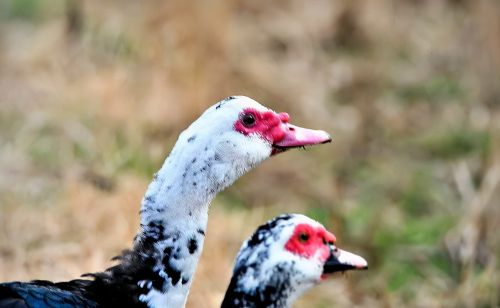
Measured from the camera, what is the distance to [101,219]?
606 centimetres

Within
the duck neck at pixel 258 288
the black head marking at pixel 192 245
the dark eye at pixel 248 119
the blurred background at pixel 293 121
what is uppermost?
the blurred background at pixel 293 121

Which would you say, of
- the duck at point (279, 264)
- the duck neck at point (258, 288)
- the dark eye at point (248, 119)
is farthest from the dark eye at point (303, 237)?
the dark eye at point (248, 119)

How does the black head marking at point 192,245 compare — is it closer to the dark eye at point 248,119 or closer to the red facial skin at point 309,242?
the red facial skin at point 309,242

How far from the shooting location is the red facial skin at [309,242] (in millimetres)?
3674

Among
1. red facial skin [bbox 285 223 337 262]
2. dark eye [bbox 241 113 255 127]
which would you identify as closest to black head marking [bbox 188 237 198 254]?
red facial skin [bbox 285 223 337 262]

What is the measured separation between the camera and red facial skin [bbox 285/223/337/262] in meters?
3.67

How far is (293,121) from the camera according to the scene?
8.95 meters

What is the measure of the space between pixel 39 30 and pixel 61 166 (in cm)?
358

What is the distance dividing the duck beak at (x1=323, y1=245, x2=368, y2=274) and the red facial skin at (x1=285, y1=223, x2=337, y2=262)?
2cm

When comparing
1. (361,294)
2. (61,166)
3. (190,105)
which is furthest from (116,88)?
(361,294)

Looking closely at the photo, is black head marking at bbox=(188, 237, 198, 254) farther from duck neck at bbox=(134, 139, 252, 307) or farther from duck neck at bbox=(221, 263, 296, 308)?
duck neck at bbox=(221, 263, 296, 308)

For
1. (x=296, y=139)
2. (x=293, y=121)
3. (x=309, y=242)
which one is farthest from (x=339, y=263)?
(x=293, y=121)

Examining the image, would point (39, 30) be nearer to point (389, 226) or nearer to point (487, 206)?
point (389, 226)

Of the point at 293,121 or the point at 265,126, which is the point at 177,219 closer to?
the point at 265,126
